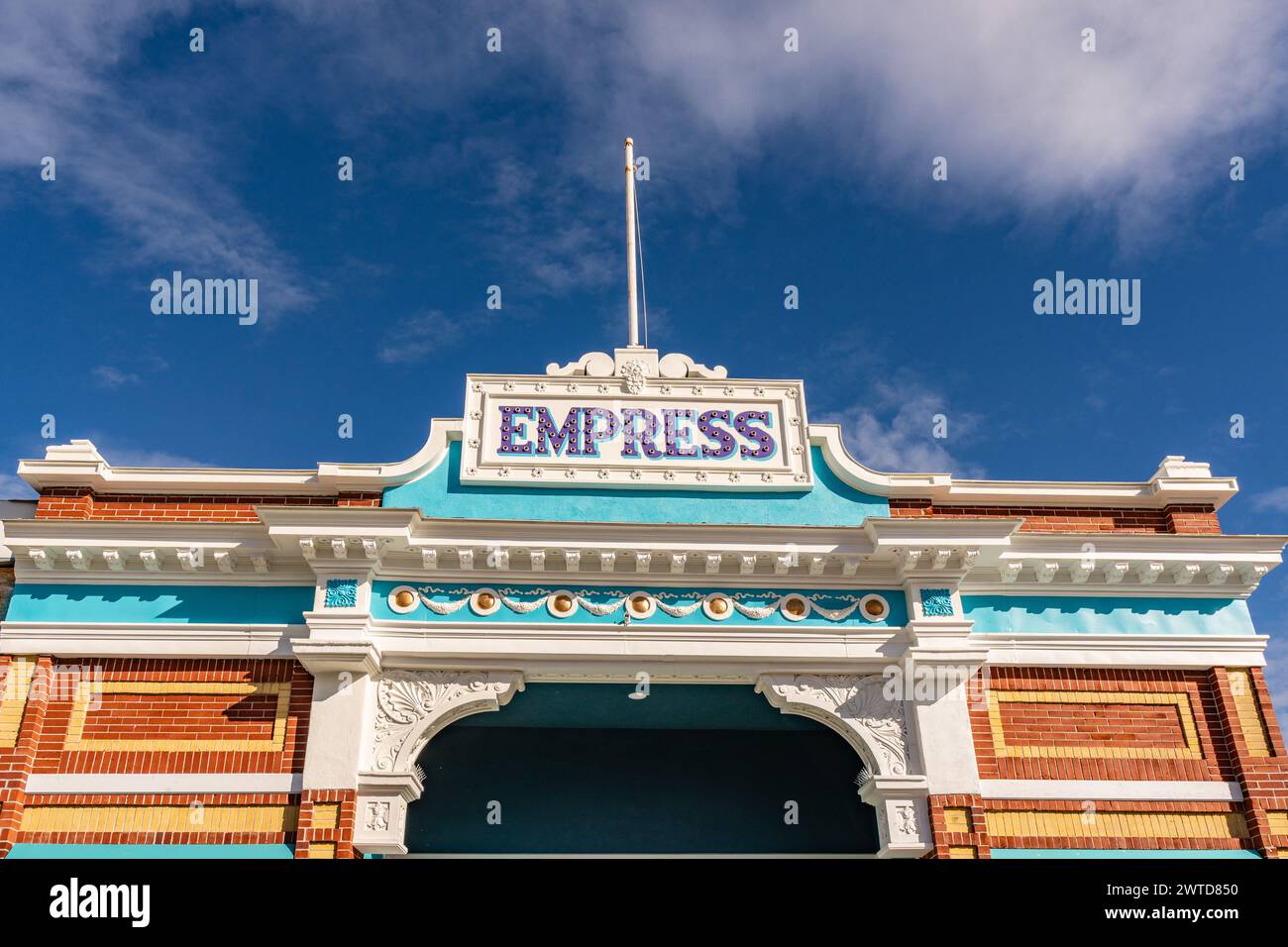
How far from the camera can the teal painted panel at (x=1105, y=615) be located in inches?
497

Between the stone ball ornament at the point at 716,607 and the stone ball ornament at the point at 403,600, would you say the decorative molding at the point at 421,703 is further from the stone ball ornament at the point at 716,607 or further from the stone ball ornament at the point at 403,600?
the stone ball ornament at the point at 716,607

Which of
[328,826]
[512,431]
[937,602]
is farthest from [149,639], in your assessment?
[937,602]

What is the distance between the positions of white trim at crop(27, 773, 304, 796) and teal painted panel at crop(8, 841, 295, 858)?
0.54 metres

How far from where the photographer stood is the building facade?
37.3 ft

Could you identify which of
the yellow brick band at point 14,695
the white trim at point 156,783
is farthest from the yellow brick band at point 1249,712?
the yellow brick band at point 14,695

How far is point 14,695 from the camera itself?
11586mm

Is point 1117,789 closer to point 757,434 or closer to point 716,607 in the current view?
point 716,607

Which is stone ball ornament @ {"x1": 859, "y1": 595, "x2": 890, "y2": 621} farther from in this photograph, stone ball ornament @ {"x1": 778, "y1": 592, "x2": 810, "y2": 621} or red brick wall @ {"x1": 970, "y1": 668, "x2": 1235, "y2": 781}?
red brick wall @ {"x1": 970, "y1": 668, "x2": 1235, "y2": 781}

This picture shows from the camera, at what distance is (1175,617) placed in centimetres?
1275

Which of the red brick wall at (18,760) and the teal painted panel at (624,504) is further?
the teal painted panel at (624,504)

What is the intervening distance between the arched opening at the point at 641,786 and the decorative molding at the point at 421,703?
4.45 ft


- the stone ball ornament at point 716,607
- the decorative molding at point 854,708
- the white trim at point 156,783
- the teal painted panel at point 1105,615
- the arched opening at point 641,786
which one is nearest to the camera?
the white trim at point 156,783

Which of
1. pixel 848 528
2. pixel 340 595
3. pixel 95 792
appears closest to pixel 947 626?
pixel 848 528

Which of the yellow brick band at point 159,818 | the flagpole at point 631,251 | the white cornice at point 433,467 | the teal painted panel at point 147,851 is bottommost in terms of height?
the teal painted panel at point 147,851
